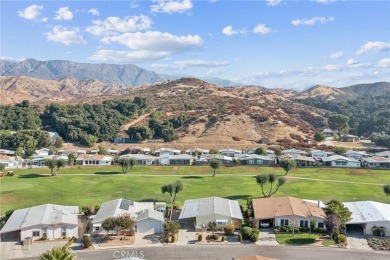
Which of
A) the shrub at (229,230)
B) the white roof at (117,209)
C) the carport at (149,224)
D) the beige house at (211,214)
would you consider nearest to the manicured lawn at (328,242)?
the beige house at (211,214)

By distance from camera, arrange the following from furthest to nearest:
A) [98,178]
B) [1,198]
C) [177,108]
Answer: [177,108]
[98,178]
[1,198]

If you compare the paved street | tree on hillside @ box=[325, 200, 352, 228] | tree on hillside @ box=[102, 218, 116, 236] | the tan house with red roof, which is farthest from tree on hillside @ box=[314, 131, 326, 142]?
tree on hillside @ box=[102, 218, 116, 236]

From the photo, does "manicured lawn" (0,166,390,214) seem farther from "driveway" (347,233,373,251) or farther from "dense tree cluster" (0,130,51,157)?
"dense tree cluster" (0,130,51,157)

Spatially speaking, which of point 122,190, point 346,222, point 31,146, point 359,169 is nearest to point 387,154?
point 359,169

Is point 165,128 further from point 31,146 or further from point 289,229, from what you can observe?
point 289,229

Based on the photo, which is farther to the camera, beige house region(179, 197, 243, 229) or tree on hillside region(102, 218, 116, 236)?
beige house region(179, 197, 243, 229)
